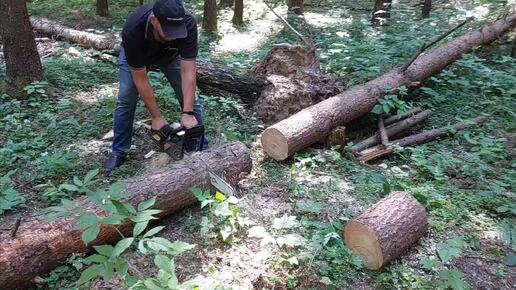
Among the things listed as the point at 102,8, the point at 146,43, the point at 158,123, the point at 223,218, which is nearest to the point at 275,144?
the point at 158,123

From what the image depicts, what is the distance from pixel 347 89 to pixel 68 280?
4135mm

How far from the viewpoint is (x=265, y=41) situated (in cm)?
931

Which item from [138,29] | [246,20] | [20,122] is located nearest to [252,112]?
[138,29]

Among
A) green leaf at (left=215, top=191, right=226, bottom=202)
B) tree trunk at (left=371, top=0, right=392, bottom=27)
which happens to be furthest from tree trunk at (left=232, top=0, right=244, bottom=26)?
green leaf at (left=215, top=191, right=226, bottom=202)

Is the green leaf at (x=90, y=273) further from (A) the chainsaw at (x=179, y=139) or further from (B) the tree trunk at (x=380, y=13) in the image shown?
(B) the tree trunk at (x=380, y=13)

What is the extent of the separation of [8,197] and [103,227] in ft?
3.45

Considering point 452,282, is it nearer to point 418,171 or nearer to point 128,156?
point 418,171

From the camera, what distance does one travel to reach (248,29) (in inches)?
414

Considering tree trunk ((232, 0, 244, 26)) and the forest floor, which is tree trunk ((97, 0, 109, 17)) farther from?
the forest floor

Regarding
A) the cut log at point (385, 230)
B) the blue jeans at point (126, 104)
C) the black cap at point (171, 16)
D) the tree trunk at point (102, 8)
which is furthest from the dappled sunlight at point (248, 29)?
the cut log at point (385, 230)

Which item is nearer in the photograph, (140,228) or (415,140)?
(140,228)

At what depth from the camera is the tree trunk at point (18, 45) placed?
17.9 feet

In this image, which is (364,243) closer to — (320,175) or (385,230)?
(385,230)

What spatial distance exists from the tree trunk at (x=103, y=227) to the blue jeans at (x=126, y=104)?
433 millimetres
